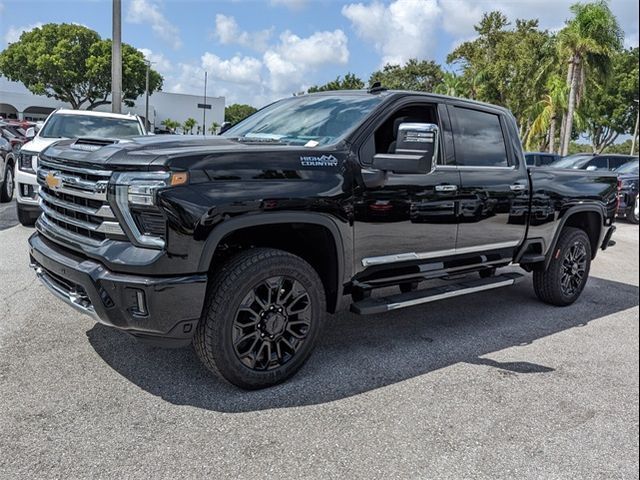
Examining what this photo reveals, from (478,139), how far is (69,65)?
10.0 m

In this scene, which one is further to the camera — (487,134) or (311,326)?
(487,134)

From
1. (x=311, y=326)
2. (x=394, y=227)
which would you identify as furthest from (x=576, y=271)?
(x=311, y=326)

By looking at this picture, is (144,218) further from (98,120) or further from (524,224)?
(98,120)

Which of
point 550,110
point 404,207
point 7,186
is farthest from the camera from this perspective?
point 550,110

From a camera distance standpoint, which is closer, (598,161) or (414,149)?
(414,149)

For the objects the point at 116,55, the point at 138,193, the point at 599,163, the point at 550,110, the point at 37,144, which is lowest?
the point at 138,193

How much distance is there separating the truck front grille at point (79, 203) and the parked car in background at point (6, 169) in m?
6.31

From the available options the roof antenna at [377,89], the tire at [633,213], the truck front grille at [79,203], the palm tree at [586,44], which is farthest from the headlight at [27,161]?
the palm tree at [586,44]

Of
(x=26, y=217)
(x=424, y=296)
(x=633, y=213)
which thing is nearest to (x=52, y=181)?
(x=424, y=296)

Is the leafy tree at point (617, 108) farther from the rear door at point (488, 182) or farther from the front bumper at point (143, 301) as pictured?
the front bumper at point (143, 301)

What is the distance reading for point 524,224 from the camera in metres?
5.01

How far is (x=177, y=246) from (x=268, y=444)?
1129 millimetres

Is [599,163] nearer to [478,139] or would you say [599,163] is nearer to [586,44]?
[586,44]

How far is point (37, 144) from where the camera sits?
7520mm
